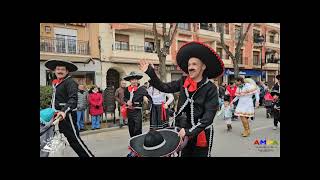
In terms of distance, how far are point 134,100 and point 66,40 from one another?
4.03 ft

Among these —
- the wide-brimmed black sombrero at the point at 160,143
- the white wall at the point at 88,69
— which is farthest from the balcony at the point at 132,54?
the wide-brimmed black sombrero at the point at 160,143

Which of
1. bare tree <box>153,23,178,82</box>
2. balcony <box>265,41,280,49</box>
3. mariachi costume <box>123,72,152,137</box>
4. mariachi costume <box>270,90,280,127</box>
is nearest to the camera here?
bare tree <box>153,23,178,82</box>

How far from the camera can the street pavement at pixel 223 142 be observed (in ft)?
12.7

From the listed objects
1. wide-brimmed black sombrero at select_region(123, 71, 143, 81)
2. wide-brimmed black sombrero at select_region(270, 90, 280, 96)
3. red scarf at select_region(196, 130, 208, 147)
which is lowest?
red scarf at select_region(196, 130, 208, 147)

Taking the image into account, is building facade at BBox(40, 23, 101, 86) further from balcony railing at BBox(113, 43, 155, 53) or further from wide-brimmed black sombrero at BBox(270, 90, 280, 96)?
wide-brimmed black sombrero at BBox(270, 90, 280, 96)

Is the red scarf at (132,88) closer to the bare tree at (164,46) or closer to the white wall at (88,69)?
the white wall at (88,69)

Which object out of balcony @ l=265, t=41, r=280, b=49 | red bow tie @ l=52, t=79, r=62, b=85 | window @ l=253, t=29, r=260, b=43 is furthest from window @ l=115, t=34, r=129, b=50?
balcony @ l=265, t=41, r=280, b=49

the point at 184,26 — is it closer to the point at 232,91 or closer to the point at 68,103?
the point at 68,103

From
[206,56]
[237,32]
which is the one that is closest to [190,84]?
[206,56]

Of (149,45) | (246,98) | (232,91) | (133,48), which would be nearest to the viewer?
(149,45)

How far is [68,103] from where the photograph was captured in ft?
11.8

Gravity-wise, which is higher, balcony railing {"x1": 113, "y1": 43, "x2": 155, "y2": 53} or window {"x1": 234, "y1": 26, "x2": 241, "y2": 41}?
window {"x1": 234, "y1": 26, "x2": 241, "y2": 41}

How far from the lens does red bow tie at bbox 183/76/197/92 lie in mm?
3325

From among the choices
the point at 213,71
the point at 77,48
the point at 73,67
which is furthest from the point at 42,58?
the point at 213,71
